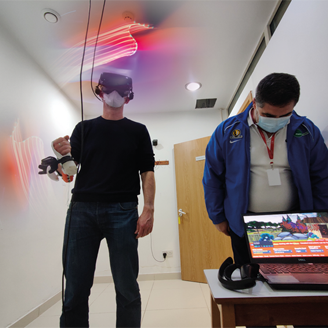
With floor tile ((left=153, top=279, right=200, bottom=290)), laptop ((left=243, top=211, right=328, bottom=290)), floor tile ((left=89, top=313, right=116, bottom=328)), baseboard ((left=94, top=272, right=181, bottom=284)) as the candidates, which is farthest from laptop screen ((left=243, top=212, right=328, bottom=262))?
baseboard ((left=94, top=272, right=181, bottom=284))

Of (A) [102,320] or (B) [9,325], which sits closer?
(B) [9,325]

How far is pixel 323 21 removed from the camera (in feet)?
3.35

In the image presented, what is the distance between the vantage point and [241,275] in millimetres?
646

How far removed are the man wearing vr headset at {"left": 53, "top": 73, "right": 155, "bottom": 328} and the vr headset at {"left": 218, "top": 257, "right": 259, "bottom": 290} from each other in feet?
1.42

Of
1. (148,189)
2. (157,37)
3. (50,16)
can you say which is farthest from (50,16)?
(148,189)

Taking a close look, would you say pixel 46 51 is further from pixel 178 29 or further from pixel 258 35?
pixel 258 35

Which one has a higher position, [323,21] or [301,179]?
[323,21]

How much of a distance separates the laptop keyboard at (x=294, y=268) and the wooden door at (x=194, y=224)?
6.50 ft

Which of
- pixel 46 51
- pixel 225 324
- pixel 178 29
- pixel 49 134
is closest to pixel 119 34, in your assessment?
pixel 178 29

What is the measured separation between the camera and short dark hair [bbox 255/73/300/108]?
35.4 inches

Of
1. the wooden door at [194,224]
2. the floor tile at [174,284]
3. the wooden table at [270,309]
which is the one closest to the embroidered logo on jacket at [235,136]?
the wooden table at [270,309]

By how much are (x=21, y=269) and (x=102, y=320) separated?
79 centimetres

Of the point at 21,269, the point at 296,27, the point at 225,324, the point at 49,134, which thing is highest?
the point at 296,27

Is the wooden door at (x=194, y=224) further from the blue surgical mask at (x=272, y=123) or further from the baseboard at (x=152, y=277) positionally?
the blue surgical mask at (x=272, y=123)
